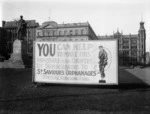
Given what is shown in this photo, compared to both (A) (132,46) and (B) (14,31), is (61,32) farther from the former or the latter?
(A) (132,46)

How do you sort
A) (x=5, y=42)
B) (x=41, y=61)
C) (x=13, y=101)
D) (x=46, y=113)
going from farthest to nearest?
(x=5, y=42), (x=41, y=61), (x=13, y=101), (x=46, y=113)

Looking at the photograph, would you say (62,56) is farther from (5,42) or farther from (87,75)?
(5,42)

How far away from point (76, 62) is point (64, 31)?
7102cm

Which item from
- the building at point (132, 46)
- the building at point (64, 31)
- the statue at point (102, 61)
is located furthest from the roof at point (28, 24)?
the statue at point (102, 61)

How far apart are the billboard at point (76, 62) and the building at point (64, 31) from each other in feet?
221

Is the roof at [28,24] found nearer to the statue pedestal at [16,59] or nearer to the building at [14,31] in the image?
the building at [14,31]

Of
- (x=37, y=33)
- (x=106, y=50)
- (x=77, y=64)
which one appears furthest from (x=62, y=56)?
(x=37, y=33)

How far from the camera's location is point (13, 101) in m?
7.41

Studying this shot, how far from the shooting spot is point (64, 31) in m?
80.7

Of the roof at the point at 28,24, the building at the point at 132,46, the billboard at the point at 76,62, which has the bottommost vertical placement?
the billboard at the point at 76,62

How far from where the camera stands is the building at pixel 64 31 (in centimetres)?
7806

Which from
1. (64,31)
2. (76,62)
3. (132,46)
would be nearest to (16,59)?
(76,62)

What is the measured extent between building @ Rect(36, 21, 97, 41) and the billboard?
67.4m

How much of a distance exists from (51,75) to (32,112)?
16.8 feet
